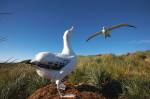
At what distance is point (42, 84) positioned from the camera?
7.86m

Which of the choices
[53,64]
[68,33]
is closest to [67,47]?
[68,33]

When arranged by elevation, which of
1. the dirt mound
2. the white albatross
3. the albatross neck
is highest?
the albatross neck

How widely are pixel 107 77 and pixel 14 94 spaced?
109 inches

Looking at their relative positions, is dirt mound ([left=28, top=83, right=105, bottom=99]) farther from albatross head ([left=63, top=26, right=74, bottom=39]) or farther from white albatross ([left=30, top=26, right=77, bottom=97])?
albatross head ([left=63, top=26, right=74, bottom=39])

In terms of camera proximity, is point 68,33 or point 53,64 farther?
point 68,33

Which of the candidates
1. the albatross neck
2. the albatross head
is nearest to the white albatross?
the albatross neck

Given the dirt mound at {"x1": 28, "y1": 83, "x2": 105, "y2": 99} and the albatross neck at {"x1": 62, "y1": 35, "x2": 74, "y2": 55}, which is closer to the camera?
the albatross neck at {"x1": 62, "y1": 35, "x2": 74, "y2": 55}

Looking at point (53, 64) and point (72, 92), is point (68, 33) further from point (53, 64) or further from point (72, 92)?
point (72, 92)

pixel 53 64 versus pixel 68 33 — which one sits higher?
pixel 68 33

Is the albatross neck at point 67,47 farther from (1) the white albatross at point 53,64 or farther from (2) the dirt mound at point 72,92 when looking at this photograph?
(2) the dirt mound at point 72,92

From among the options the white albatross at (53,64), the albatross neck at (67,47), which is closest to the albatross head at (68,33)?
the albatross neck at (67,47)

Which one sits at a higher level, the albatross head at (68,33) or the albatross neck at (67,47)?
the albatross head at (68,33)

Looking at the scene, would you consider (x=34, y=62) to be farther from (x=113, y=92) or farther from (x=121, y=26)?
(x=121, y=26)

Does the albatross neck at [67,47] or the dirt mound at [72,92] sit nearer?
the albatross neck at [67,47]
